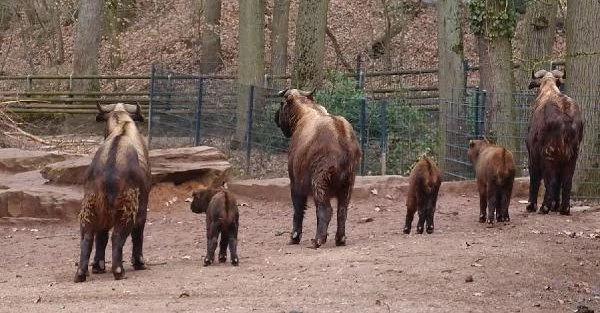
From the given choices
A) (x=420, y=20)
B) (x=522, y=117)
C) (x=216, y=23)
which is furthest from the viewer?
(x=420, y=20)

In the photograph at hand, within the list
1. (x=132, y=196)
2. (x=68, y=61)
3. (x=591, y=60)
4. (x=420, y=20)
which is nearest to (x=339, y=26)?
(x=420, y=20)

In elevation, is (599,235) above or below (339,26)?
below

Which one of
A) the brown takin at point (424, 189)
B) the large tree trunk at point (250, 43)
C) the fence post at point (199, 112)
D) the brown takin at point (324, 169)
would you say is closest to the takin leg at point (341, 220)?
the brown takin at point (324, 169)

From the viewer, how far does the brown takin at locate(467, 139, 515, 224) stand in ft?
47.0

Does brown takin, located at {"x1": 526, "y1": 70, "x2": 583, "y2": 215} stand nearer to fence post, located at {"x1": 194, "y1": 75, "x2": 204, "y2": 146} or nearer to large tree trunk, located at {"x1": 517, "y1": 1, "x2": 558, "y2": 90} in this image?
large tree trunk, located at {"x1": 517, "y1": 1, "x2": 558, "y2": 90}

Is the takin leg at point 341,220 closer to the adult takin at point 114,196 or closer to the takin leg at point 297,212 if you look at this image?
the takin leg at point 297,212

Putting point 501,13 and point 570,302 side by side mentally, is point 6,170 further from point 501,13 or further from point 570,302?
point 570,302

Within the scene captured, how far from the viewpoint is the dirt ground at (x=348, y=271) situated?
31.5 feet

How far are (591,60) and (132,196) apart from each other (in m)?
9.52

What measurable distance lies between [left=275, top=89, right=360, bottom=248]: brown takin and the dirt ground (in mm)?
354

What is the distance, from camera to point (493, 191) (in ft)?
47.2

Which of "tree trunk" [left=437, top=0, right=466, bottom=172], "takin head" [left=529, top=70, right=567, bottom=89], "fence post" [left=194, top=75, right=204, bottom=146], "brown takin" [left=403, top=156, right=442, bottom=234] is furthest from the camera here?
"fence post" [left=194, top=75, right=204, bottom=146]

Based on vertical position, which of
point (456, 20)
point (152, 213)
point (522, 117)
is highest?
point (456, 20)

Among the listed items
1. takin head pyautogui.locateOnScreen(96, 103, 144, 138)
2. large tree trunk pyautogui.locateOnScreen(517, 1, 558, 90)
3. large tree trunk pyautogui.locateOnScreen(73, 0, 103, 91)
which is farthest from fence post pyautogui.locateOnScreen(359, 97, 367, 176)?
large tree trunk pyautogui.locateOnScreen(73, 0, 103, 91)
